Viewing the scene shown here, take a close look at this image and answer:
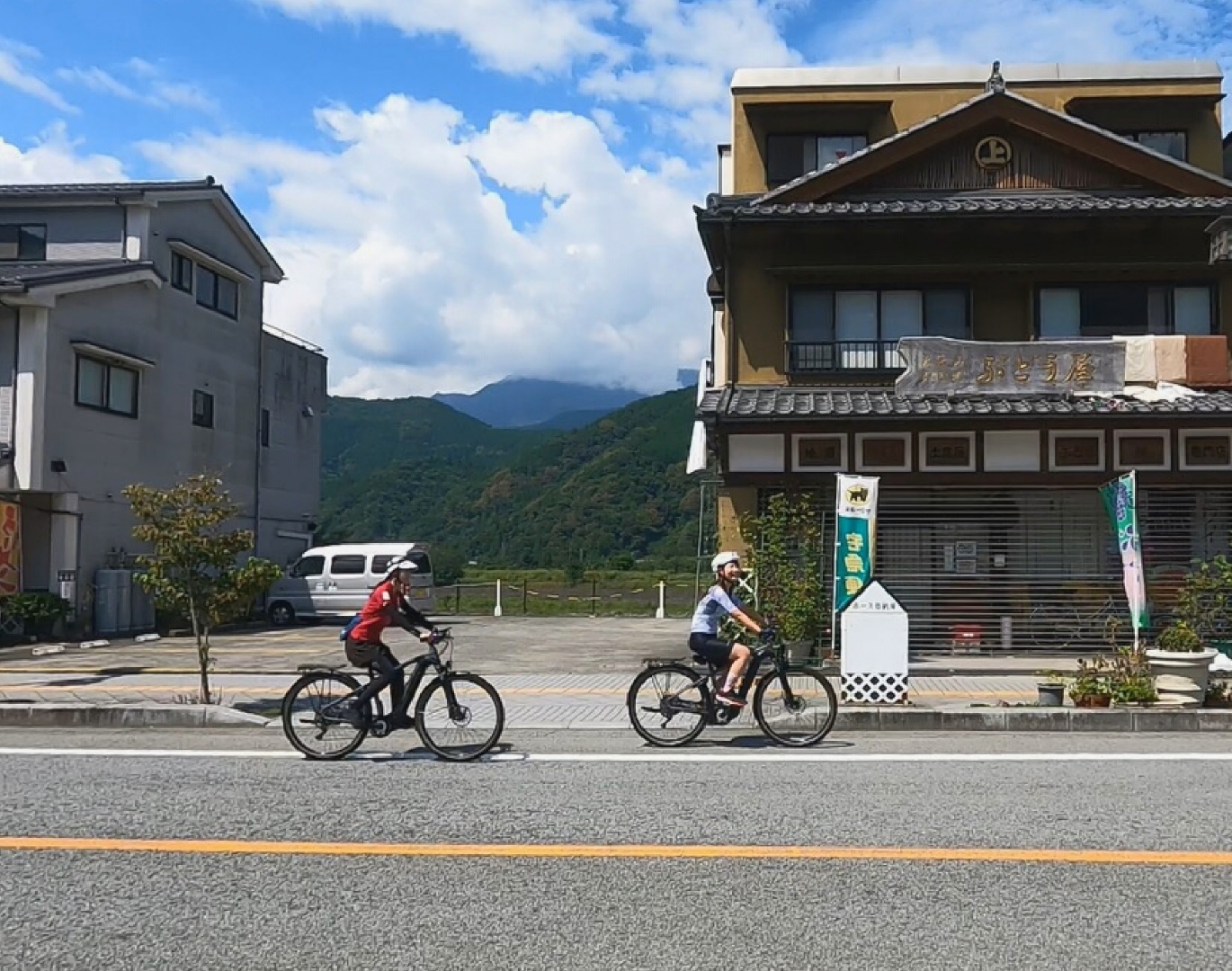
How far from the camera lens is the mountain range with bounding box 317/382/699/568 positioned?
218 feet

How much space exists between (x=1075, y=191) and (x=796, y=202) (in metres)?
4.68

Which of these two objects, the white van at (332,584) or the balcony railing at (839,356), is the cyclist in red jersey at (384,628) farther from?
the white van at (332,584)

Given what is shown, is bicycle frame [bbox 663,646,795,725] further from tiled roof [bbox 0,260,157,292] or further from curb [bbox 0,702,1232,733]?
tiled roof [bbox 0,260,157,292]

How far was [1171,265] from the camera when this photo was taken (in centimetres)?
1870

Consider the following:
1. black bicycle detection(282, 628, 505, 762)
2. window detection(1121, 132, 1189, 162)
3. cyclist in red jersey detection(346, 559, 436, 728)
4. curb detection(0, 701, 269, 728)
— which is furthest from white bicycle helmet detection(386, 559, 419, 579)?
window detection(1121, 132, 1189, 162)

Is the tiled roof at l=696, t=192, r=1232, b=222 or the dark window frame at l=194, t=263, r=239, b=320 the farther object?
the dark window frame at l=194, t=263, r=239, b=320

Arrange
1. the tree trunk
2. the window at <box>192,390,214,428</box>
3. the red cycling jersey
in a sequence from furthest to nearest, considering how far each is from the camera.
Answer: the window at <box>192,390,214,428</box> → the tree trunk → the red cycling jersey

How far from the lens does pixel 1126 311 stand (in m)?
19.0

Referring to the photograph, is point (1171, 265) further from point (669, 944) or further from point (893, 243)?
point (669, 944)

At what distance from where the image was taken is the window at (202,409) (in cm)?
2917

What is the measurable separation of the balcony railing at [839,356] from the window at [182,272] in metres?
16.5

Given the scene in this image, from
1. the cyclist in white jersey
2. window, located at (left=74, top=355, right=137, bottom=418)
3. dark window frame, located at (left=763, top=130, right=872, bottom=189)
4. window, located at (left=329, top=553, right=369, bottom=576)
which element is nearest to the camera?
the cyclist in white jersey

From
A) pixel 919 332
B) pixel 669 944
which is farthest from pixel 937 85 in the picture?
pixel 669 944

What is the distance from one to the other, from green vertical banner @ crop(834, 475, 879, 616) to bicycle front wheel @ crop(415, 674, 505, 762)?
22.2 ft
